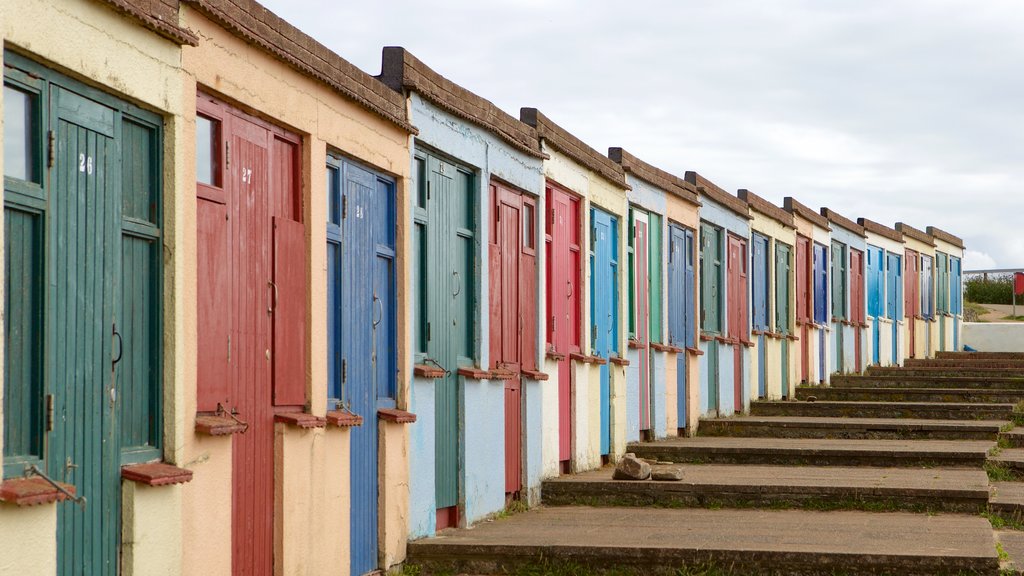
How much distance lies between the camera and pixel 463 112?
35.4 ft

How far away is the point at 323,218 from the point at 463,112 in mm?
2616

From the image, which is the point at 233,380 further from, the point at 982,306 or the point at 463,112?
the point at 982,306

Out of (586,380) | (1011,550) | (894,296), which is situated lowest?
(1011,550)

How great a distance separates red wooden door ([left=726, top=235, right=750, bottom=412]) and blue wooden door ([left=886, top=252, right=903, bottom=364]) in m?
9.20

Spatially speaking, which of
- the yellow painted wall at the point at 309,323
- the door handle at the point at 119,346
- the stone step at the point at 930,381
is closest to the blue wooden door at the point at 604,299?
the yellow painted wall at the point at 309,323

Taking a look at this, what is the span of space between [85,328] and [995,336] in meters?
32.1

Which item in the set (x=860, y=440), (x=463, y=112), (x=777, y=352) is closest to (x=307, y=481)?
(x=463, y=112)

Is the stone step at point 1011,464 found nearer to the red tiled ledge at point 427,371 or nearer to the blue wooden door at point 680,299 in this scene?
the blue wooden door at point 680,299

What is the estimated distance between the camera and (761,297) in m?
21.5

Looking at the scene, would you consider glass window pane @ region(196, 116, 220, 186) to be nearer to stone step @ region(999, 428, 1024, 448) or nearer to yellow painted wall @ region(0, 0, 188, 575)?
yellow painted wall @ region(0, 0, 188, 575)

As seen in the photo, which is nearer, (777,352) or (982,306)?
(777,352)

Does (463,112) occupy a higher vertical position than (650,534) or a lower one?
higher

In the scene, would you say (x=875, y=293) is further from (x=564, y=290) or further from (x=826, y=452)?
(x=564, y=290)

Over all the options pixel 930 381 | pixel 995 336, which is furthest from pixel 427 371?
pixel 995 336
